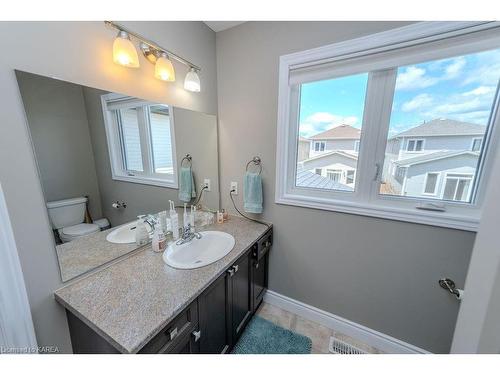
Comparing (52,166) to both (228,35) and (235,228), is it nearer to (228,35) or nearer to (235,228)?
(235,228)

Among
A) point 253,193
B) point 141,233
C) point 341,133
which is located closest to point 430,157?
point 341,133

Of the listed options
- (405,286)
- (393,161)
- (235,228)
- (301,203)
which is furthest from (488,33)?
(235,228)

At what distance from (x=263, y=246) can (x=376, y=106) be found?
1.28 meters

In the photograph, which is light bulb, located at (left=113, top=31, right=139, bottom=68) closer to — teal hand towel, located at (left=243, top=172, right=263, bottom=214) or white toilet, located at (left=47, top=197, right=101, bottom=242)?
white toilet, located at (left=47, top=197, right=101, bottom=242)

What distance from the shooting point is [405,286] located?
1.26m

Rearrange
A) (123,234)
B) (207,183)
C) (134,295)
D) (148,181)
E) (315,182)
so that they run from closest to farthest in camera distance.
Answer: (134,295), (123,234), (148,181), (315,182), (207,183)

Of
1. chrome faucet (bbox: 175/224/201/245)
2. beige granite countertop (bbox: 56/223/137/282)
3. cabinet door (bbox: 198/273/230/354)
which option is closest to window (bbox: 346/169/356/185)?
cabinet door (bbox: 198/273/230/354)

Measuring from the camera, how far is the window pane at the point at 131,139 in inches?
43.8

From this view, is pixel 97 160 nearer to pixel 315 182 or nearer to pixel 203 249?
pixel 203 249

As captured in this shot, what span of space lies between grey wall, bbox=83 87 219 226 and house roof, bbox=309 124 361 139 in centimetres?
94

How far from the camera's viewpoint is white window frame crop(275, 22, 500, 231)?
3.15 ft

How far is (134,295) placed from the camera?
83 cm

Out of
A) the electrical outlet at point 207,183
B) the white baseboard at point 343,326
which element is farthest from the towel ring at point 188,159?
the white baseboard at point 343,326
